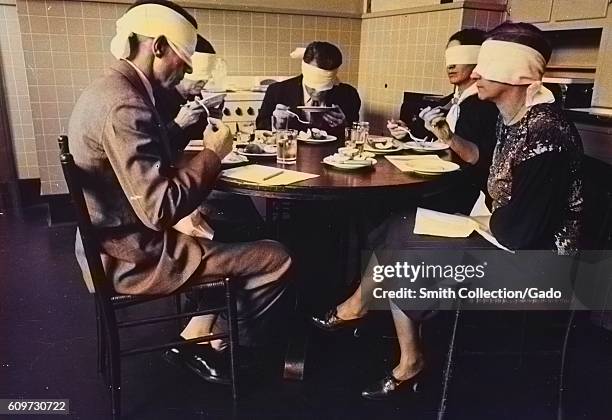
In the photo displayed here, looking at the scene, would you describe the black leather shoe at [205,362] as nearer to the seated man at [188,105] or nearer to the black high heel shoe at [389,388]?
the black high heel shoe at [389,388]

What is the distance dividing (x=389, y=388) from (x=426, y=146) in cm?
93

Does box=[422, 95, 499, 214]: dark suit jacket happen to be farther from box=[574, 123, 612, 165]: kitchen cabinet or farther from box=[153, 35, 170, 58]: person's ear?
box=[153, 35, 170, 58]: person's ear

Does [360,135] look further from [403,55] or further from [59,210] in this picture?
[59,210]

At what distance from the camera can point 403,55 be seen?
124 inches

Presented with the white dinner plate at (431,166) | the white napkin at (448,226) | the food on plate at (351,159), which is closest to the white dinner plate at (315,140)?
the food on plate at (351,159)

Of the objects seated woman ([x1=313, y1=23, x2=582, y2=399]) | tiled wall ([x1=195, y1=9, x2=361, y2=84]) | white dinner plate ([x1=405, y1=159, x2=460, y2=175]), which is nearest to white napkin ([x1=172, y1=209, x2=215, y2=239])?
seated woman ([x1=313, y1=23, x2=582, y2=399])

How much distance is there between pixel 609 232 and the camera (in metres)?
1.39

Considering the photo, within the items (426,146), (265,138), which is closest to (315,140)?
(265,138)

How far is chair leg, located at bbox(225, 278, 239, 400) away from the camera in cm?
143

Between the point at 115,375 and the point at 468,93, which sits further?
the point at 468,93

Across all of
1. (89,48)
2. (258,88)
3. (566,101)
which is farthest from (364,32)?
(89,48)

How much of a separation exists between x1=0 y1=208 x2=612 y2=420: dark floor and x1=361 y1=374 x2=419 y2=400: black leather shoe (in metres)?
0.03

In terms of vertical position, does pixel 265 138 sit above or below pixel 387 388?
above

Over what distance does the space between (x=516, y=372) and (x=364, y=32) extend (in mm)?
2614
